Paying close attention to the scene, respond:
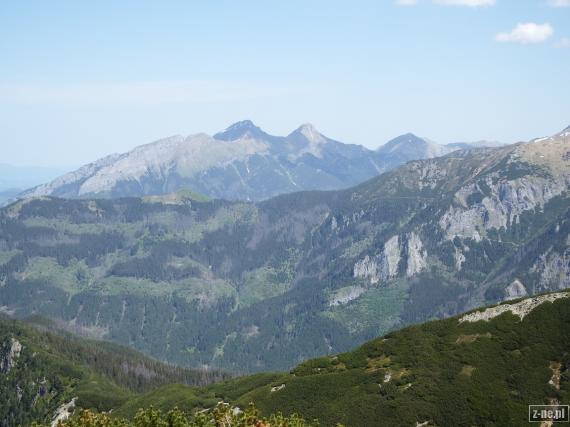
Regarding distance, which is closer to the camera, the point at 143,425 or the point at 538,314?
the point at 143,425

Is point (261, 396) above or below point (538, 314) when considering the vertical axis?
below

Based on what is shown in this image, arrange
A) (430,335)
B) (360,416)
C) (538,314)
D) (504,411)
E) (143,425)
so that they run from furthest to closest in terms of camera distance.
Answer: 1. (430,335)
2. (538,314)
3. (360,416)
4. (504,411)
5. (143,425)

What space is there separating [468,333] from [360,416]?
43436 mm

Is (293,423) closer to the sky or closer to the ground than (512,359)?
closer to the sky

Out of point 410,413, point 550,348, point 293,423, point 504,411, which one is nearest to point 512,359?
point 550,348

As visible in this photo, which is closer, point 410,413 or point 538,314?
point 410,413

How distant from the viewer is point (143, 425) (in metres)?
94.8

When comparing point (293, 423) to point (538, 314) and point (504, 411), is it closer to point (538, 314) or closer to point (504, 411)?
point (504, 411)

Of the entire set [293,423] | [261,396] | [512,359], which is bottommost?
[261,396]

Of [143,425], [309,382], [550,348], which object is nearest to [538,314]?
[550,348]

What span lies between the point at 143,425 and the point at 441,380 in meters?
96.2

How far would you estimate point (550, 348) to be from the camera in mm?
168625

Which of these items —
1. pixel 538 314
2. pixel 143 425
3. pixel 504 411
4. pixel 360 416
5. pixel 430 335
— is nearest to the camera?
pixel 143 425

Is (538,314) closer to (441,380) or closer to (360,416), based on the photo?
(441,380)
